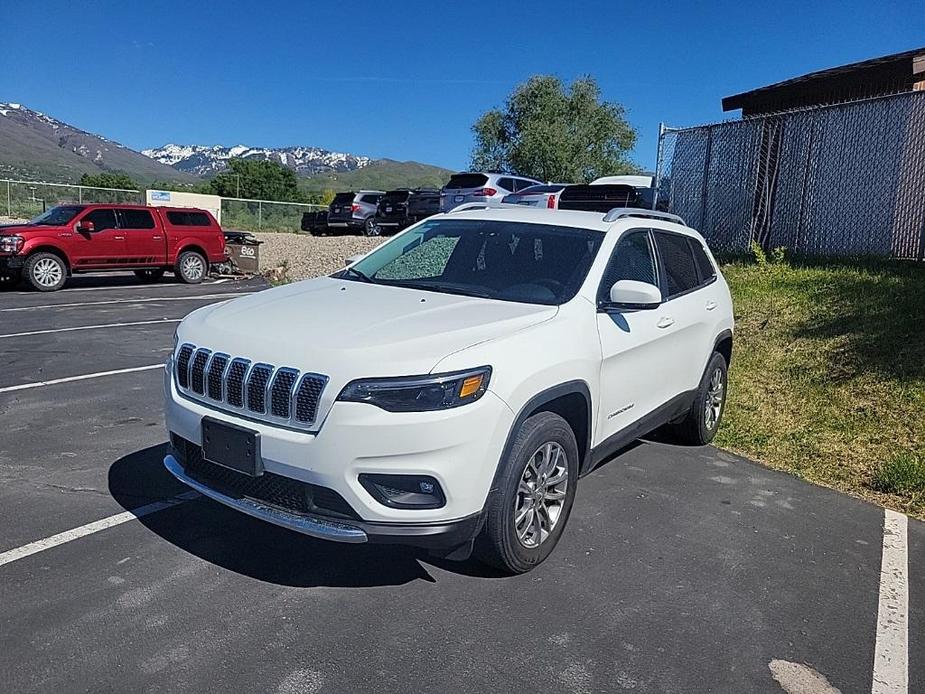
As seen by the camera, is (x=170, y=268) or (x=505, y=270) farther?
(x=170, y=268)

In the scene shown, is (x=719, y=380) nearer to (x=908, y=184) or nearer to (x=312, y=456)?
(x=312, y=456)

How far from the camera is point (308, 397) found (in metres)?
3.27

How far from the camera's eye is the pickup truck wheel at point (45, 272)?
1541 centimetres

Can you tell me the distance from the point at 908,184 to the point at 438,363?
10016mm

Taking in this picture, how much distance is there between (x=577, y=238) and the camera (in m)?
4.70

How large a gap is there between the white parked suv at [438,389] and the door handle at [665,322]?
26 millimetres

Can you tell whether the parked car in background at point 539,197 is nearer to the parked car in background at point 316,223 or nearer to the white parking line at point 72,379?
the white parking line at point 72,379

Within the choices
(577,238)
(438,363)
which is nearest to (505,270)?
(577,238)

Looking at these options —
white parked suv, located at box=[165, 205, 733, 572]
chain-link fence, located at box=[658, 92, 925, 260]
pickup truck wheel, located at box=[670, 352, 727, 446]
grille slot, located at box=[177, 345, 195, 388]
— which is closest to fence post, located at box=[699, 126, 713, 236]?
chain-link fence, located at box=[658, 92, 925, 260]

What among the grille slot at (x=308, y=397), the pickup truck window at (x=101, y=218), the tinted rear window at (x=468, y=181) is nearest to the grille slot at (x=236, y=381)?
the grille slot at (x=308, y=397)

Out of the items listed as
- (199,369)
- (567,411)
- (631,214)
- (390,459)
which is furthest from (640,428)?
(199,369)

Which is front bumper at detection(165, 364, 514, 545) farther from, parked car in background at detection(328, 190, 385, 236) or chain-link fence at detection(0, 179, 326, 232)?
chain-link fence at detection(0, 179, 326, 232)

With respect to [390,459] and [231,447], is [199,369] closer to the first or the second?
[231,447]

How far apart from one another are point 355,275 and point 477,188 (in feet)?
58.2
